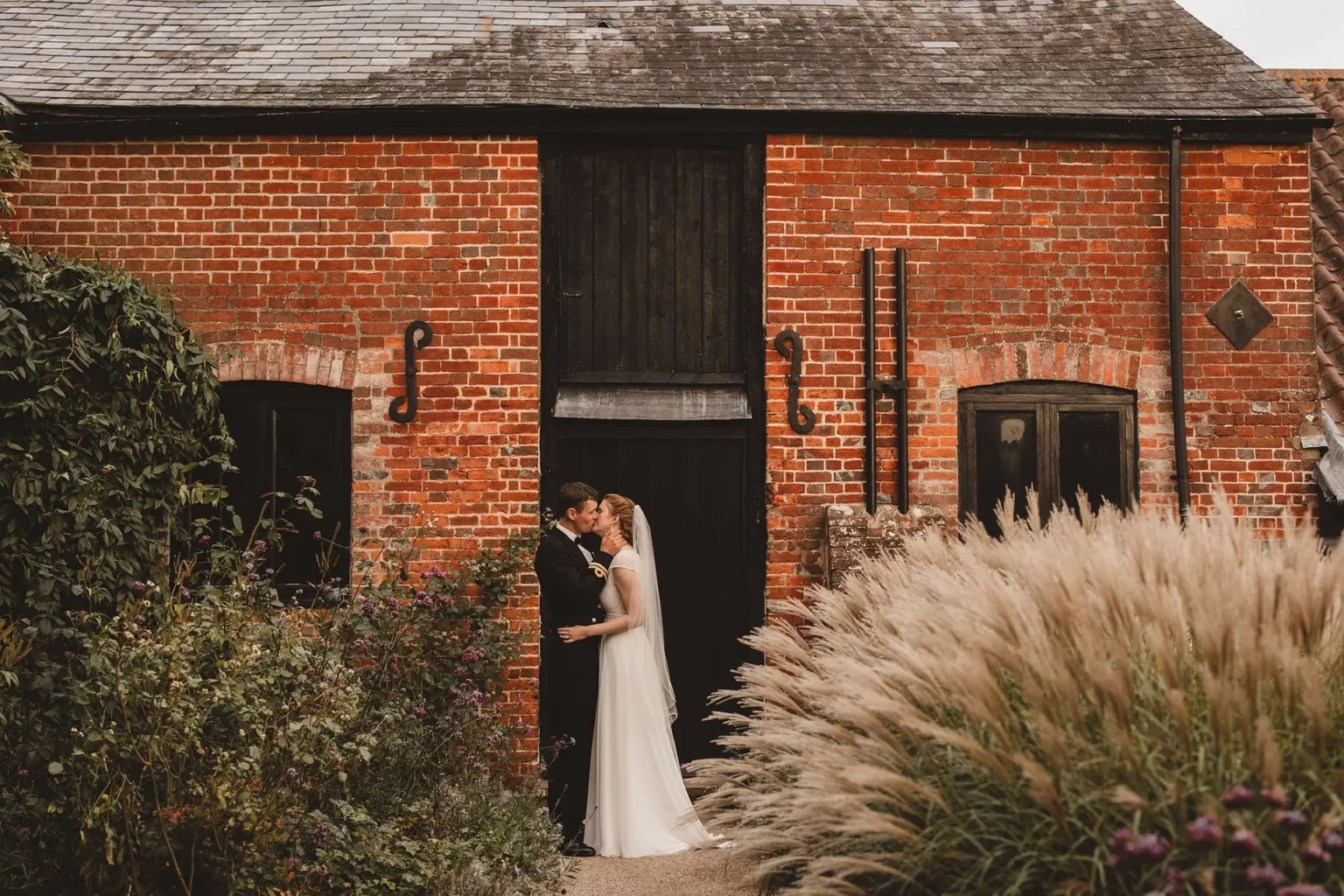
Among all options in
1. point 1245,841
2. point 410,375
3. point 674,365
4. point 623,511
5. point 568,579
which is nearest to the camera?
point 1245,841

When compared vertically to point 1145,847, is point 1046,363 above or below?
above

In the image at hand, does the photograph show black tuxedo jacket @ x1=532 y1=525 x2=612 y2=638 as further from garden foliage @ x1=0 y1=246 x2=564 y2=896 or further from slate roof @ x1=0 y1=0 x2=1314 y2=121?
slate roof @ x1=0 y1=0 x2=1314 y2=121

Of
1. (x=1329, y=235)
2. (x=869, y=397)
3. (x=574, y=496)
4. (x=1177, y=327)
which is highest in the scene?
(x=1329, y=235)

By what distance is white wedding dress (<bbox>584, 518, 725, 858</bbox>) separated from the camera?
6.23 m

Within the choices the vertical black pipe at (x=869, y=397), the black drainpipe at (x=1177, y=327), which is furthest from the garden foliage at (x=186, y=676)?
the black drainpipe at (x=1177, y=327)

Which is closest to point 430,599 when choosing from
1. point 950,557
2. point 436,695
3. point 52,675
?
point 436,695

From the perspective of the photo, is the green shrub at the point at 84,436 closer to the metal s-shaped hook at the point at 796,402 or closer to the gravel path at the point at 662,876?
the gravel path at the point at 662,876

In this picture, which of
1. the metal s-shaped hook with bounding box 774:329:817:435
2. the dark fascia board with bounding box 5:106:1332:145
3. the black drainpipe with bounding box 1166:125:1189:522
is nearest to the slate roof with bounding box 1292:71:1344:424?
the black drainpipe with bounding box 1166:125:1189:522

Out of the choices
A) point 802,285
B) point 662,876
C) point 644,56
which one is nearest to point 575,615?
point 662,876

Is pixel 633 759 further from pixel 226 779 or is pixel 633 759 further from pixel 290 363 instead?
pixel 290 363

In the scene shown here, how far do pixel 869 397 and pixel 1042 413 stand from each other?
1.16 meters

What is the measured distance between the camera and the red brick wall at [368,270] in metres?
7.10

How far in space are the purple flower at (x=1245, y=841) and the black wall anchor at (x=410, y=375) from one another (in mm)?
5508

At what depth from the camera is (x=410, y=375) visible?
7.10m
